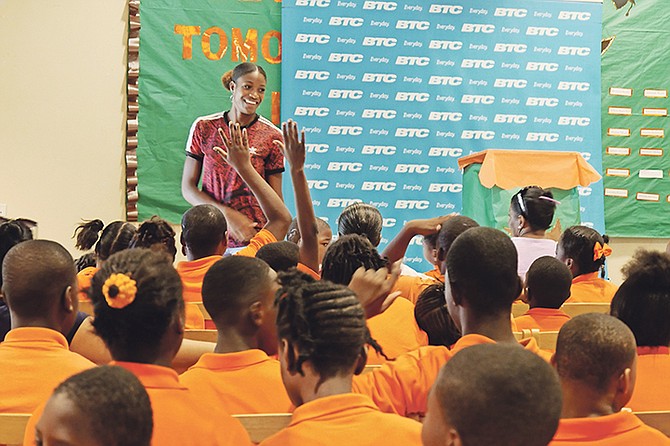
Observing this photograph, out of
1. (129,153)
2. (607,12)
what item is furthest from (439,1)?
(129,153)

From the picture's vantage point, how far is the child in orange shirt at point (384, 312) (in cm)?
258

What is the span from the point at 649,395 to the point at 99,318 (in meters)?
1.57

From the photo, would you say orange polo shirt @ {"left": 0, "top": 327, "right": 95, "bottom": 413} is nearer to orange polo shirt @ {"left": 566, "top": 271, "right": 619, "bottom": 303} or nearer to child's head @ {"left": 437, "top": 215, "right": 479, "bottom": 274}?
child's head @ {"left": 437, "top": 215, "right": 479, "bottom": 274}

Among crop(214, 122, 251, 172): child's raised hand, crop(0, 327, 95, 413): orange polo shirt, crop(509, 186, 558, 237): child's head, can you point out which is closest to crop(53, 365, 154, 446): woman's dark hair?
crop(0, 327, 95, 413): orange polo shirt

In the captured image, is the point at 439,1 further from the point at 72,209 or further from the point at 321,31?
the point at 72,209

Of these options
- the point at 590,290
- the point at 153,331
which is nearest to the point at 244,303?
the point at 153,331

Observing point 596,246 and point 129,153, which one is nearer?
point 596,246

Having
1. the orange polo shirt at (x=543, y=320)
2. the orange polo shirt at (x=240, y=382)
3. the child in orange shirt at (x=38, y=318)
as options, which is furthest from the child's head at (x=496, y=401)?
the orange polo shirt at (x=543, y=320)

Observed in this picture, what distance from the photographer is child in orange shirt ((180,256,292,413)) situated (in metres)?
2.02

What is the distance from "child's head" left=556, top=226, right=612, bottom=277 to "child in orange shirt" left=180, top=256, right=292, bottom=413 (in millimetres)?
2462

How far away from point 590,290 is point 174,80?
13.8ft

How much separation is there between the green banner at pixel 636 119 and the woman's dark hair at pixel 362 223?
14.6ft

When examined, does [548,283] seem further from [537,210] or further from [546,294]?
[537,210]

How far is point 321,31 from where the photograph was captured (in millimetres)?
7289
